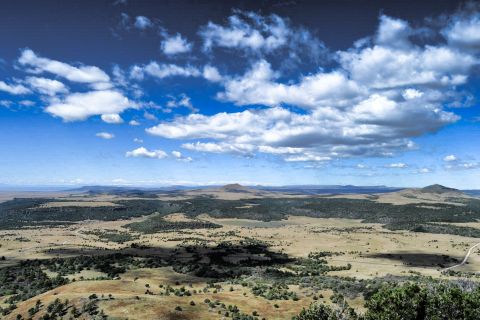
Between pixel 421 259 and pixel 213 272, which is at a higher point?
pixel 213 272

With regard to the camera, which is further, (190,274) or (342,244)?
(342,244)

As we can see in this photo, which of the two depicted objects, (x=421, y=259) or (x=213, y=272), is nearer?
(x=213, y=272)

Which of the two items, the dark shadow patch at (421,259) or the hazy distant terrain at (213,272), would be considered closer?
the hazy distant terrain at (213,272)

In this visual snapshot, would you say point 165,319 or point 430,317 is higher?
point 430,317

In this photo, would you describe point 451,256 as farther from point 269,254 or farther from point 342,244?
point 269,254

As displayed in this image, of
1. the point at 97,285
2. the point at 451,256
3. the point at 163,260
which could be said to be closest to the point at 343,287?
the point at 97,285

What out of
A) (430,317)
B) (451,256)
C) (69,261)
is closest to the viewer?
(430,317)

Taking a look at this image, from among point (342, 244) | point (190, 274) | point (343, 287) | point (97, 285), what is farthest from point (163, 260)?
point (342, 244)

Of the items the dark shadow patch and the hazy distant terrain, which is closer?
the hazy distant terrain

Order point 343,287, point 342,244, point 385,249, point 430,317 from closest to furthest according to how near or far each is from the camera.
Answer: point 430,317 < point 343,287 < point 385,249 < point 342,244
